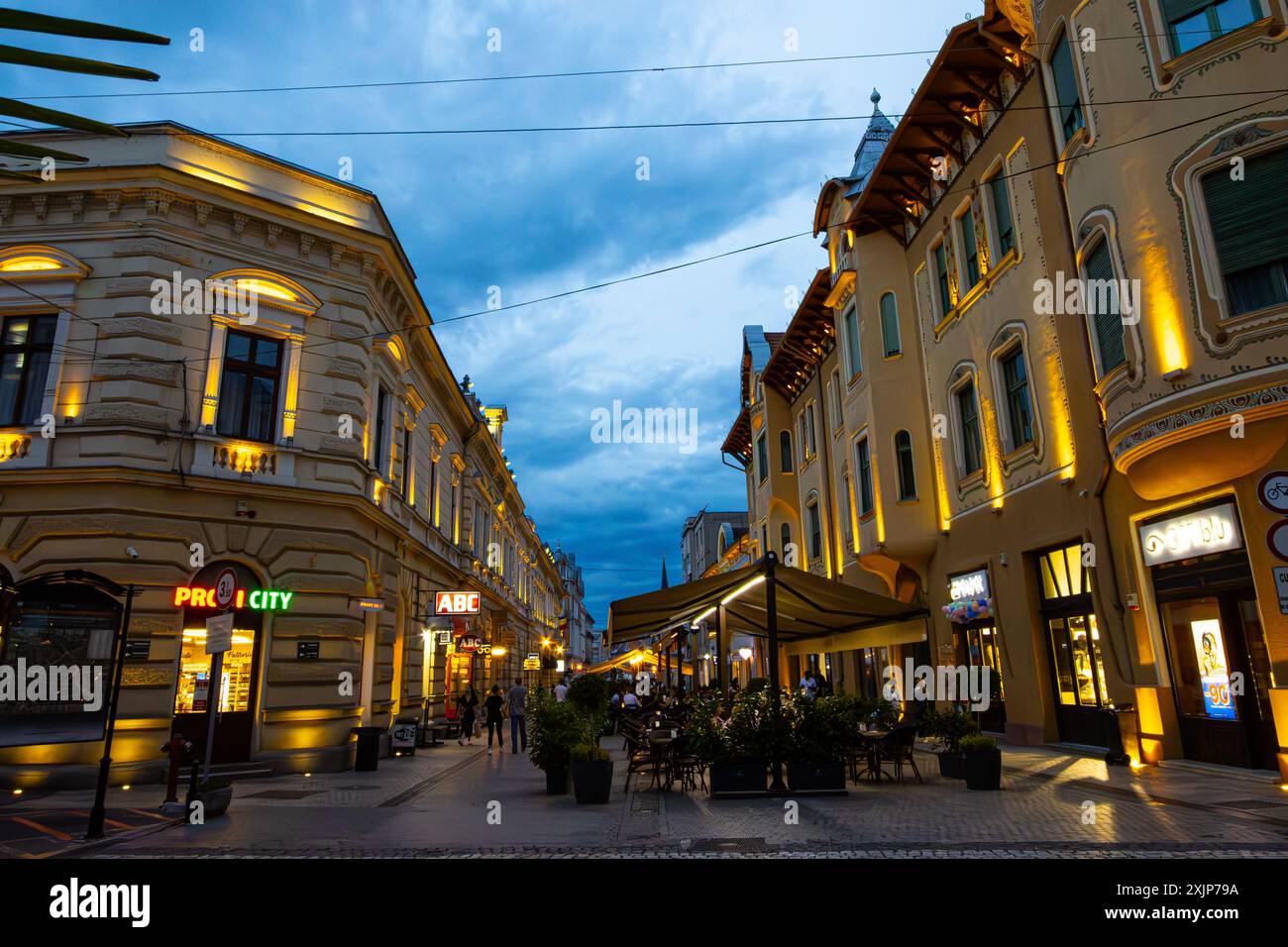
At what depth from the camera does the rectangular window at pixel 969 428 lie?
63.7ft

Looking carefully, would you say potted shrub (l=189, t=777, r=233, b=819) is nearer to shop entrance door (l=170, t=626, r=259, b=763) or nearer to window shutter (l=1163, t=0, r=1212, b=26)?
shop entrance door (l=170, t=626, r=259, b=763)

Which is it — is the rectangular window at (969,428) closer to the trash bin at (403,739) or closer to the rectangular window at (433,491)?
the trash bin at (403,739)

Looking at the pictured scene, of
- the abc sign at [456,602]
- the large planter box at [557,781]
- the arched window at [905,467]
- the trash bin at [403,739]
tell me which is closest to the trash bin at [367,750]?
the trash bin at [403,739]

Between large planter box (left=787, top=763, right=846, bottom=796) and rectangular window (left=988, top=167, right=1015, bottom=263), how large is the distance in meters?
11.8

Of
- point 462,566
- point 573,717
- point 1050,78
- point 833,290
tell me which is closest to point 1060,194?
point 1050,78

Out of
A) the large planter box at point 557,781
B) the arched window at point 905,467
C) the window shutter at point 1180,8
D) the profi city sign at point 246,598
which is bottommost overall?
the large planter box at point 557,781

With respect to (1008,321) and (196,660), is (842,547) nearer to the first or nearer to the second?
(1008,321)

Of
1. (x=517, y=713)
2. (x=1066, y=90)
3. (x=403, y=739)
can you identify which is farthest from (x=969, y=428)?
→ (x=403, y=739)

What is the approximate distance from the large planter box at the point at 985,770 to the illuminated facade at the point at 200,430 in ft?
39.6

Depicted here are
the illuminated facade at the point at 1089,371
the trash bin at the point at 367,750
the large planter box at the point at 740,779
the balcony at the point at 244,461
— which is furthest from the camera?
the trash bin at the point at 367,750

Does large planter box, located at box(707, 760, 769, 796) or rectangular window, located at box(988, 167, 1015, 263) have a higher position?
rectangular window, located at box(988, 167, 1015, 263)

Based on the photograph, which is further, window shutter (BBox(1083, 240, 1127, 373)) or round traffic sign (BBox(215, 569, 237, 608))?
window shutter (BBox(1083, 240, 1127, 373))

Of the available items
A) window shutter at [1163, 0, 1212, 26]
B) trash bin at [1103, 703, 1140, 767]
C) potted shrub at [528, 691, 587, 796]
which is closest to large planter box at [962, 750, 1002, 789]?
trash bin at [1103, 703, 1140, 767]

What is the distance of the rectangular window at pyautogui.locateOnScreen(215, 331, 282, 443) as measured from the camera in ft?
55.3
